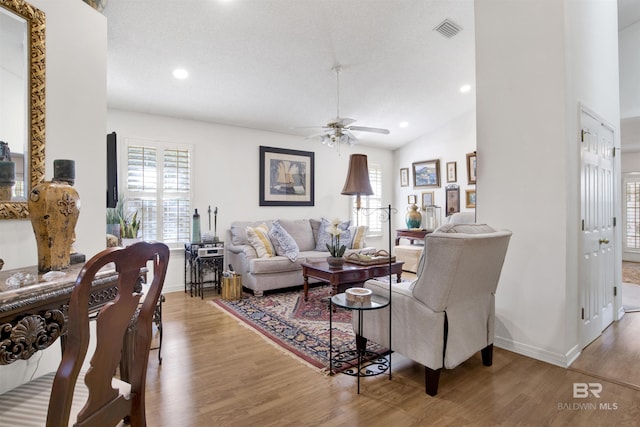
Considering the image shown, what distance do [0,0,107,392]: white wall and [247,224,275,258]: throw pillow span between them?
2604 millimetres

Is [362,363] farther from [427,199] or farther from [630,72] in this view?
[630,72]

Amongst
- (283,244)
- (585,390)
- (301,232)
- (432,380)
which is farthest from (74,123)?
(301,232)

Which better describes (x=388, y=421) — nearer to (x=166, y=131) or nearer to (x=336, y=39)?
(x=336, y=39)

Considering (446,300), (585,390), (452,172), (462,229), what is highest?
(452,172)

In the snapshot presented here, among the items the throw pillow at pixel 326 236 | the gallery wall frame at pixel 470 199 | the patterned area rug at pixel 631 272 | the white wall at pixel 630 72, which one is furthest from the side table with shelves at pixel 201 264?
the patterned area rug at pixel 631 272

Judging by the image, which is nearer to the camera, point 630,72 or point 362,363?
point 362,363

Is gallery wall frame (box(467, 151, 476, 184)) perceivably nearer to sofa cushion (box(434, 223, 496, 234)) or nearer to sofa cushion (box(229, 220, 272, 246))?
sofa cushion (box(434, 223, 496, 234))

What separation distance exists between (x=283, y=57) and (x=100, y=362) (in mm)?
3638

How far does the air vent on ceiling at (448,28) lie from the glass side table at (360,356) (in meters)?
3.13

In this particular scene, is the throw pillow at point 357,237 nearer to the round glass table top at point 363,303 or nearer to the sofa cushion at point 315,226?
the sofa cushion at point 315,226

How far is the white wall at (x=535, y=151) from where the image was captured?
2.53m

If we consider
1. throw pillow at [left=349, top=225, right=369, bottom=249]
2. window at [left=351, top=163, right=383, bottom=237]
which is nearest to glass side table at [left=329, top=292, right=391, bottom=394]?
throw pillow at [left=349, top=225, right=369, bottom=249]

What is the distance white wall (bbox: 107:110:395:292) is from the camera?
4.67 m

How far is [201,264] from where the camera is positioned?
14.8ft
